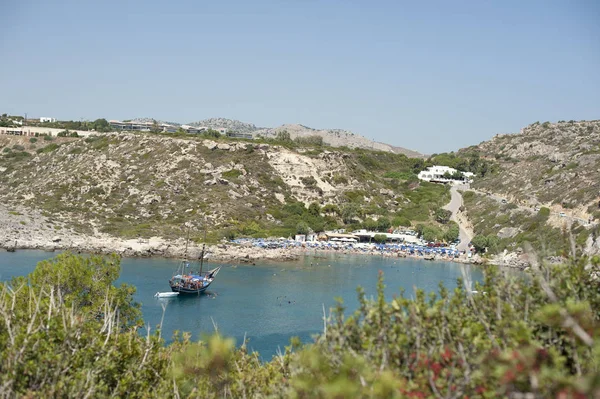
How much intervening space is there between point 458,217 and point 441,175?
31946 mm

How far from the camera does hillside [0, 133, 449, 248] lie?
79812mm

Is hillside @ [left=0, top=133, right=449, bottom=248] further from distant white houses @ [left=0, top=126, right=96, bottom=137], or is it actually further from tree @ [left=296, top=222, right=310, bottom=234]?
distant white houses @ [left=0, top=126, right=96, bottom=137]

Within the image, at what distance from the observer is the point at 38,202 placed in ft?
273

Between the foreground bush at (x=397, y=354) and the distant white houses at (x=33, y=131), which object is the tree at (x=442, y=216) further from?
the foreground bush at (x=397, y=354)

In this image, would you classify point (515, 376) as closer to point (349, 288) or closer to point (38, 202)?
point (349, 288)

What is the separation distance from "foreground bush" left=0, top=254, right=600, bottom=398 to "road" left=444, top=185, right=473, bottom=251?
6841 cm

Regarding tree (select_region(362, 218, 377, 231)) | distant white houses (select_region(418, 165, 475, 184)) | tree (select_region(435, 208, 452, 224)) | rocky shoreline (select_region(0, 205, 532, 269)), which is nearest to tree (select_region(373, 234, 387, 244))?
tree (select_region(362, 218, 377, 231))

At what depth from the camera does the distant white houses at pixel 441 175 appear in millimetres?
121188

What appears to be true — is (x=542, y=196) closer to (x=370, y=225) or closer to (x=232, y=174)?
(x=370, y=225)

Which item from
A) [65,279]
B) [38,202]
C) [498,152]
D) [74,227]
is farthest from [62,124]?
[65,279]

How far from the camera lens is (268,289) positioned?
52844 millimetres

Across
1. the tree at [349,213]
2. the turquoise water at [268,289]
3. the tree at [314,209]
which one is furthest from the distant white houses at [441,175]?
the turquoise water at [268,289]

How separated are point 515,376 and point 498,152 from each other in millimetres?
150589

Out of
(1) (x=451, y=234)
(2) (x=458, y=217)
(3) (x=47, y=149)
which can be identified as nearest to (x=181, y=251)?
(1) (x=451, y=234)
